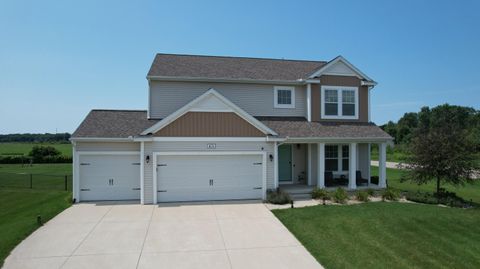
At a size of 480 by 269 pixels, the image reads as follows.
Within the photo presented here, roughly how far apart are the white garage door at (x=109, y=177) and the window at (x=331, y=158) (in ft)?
32.1

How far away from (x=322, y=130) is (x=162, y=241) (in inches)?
391

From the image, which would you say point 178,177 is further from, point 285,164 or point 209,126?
point 285,164

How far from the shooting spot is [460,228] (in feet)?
31.3

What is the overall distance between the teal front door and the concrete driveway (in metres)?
4.85

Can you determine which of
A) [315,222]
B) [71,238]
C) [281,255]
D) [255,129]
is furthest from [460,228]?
[71,238]

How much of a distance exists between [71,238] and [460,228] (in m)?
11.6

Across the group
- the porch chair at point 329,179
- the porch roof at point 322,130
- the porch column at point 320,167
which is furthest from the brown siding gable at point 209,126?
the porch chair at point 329,179

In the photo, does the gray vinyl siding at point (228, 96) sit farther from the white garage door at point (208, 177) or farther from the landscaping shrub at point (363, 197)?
the landscaping shrub at point (363, 197)

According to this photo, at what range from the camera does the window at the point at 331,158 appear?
16828 mm

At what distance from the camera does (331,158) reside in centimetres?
1688

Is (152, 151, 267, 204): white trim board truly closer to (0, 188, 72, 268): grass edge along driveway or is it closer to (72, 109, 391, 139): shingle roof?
(72, 109, 391, 139): shingle roof

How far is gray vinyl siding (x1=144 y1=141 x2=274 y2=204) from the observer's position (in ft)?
43.1

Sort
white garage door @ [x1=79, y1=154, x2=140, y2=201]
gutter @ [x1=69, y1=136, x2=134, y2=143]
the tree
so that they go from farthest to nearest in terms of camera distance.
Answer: the tree
white garage door @ [x1=79, y1=154, x2=140, y2=201]
gutter @ [x1=69, y1=136, x2=134, y2=143]

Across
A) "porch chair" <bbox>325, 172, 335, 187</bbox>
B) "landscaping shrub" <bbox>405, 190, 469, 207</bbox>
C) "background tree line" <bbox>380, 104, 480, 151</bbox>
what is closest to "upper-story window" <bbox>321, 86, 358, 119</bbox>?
"porch chair" <bbox>325, 172, 335, 187</bbox>
